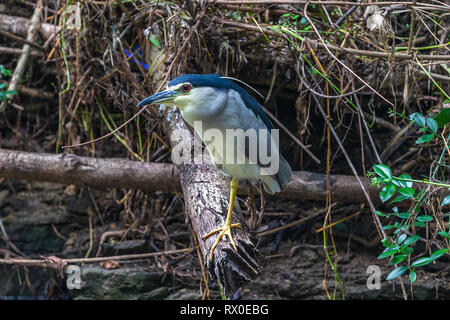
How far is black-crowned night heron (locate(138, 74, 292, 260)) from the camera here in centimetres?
141

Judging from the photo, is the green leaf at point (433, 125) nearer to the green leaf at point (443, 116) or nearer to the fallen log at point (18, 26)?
the green leaf at point (443, 116)

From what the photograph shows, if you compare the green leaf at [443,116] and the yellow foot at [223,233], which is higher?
the green leaf at [443,116]

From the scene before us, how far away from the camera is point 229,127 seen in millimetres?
1480

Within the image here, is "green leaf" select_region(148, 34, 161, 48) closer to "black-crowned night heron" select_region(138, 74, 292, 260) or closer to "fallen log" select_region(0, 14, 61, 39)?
"black-crowned night heron" select_region(138, 74, 292, 260)

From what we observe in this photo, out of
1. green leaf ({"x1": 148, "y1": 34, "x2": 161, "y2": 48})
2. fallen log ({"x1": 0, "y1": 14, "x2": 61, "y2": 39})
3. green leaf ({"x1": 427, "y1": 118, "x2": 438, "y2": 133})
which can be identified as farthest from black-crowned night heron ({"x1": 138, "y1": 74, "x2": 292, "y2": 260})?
fallen log ({"x1": 0, "y1": 14, "x2": 61, "y2": 39})

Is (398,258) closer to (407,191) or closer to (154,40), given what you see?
(407,191)

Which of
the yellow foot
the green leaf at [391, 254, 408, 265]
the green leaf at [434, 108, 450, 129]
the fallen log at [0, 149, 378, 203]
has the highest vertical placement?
the green leaf at [434, 108, 450, 129]

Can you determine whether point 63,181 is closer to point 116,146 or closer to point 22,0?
point 116,146

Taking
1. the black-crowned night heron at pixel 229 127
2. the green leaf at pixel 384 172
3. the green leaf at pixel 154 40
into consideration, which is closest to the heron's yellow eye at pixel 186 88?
the black-crowned night heron at pixel 229 127

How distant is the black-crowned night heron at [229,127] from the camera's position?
1.41 m

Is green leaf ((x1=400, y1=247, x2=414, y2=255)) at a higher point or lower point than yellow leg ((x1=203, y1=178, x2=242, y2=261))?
lower

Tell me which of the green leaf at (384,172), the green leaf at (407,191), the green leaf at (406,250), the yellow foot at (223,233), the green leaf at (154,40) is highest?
the green leaf at (154,40)

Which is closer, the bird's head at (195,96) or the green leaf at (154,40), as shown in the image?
the bird's head at (195,96)

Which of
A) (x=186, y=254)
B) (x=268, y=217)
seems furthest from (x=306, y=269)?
(x=186, y=254)
